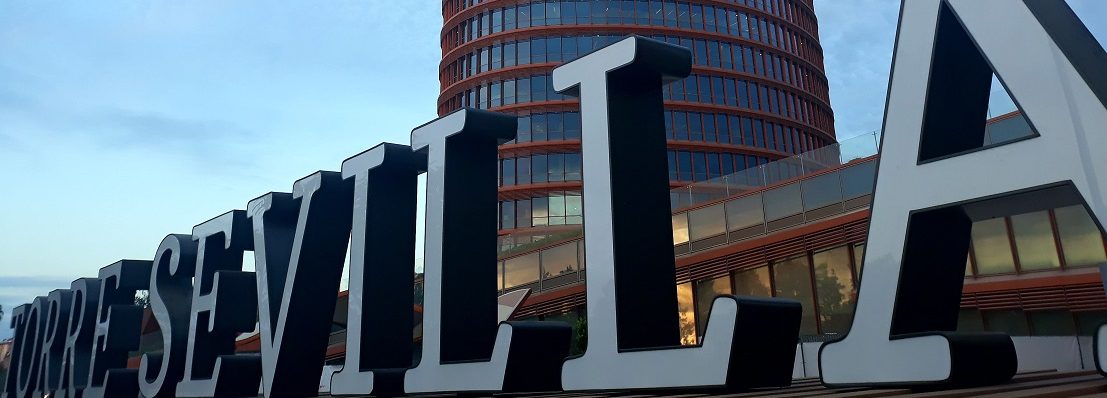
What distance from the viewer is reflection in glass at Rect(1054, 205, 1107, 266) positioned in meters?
18.2

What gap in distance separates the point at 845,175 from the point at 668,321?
16788 mm

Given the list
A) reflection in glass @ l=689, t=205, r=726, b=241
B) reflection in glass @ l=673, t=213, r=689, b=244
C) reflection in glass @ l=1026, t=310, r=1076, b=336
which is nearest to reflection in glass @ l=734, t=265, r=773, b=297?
reflection in glass @ l=689, t=205, r=726, b=241

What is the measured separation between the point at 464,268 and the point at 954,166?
5156mm

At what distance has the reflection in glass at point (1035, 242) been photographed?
19016mm

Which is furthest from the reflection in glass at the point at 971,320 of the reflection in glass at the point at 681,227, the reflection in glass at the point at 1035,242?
the reflection in glass at the point at 681,227

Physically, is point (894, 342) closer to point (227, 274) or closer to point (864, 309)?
point (864, 309)

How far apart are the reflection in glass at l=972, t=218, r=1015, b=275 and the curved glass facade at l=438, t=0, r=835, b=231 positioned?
35.9 m

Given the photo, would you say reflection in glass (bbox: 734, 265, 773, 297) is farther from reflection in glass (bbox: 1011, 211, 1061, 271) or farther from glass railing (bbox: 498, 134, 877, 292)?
reflection in glass (bbox: 1011, 211, 1061, 271)

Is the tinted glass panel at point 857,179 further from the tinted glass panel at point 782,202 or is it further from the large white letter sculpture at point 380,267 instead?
the large white letter sculpture at point 380,267

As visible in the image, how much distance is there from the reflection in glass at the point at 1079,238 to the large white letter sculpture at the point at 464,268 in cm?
1571

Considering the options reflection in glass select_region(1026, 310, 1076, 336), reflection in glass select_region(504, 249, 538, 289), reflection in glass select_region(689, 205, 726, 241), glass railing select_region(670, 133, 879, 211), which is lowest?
reflection in glass select_region(1026, 310, 1076, 336)

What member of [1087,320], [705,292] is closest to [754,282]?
[705,292]

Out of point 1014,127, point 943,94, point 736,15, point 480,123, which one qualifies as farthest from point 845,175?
point 736,15

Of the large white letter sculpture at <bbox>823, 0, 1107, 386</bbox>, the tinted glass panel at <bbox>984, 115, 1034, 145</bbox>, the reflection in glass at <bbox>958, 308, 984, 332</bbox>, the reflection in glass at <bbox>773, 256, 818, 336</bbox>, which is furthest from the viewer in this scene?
the reflection in glass at <bbox>773, 256, 818, 336</bbox>
